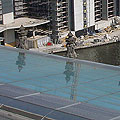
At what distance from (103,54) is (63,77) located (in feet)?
79.8

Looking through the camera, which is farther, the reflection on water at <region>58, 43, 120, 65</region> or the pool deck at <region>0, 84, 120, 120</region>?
the reflection on water at <region>58, 43, 120, 65</region>

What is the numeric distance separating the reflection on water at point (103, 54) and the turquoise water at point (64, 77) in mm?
20495

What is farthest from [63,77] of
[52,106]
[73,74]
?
[52,106]

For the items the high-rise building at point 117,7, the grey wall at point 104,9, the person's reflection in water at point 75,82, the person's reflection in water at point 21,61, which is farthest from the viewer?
the high-rise building at point 117,7

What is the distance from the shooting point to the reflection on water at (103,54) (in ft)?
91.1

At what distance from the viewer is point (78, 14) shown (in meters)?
33.8

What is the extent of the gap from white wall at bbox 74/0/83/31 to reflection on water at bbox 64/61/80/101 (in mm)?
27194

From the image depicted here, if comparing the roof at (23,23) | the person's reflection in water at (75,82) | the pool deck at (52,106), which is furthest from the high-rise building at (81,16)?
the pool deck at (52,106)

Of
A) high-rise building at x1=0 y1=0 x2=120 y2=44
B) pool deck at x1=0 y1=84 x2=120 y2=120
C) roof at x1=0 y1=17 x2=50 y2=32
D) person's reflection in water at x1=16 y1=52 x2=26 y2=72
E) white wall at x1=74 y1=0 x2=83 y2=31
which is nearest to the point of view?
pool deck at x1=0 y1=84 x2=120 y2=120

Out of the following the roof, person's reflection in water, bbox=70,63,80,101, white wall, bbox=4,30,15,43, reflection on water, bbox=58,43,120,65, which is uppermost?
person's reflection in water, bbox=70,63,80,101

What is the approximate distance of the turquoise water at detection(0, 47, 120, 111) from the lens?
4670 millimetres

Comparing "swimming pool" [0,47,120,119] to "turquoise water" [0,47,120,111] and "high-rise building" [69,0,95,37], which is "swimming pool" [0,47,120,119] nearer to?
"turquoise water" [0,47,120,111]

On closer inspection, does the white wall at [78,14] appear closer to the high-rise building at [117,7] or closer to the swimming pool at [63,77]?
the high-rise building at [117,7]

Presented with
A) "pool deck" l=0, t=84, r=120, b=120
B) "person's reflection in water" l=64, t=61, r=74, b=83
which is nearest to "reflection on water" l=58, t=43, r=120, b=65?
"person's reflection in water" l=64, t=61, r=74, b=83
